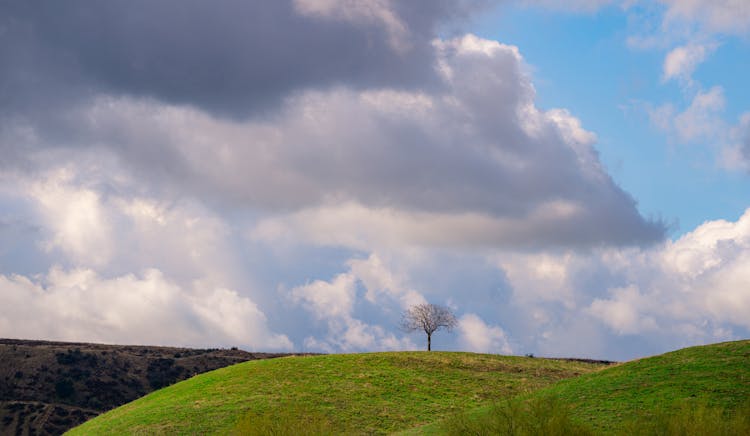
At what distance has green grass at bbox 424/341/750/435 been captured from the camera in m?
39.8

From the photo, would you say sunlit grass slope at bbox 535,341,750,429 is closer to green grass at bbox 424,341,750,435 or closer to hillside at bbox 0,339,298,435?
green grass at bbox 424,341,750,435

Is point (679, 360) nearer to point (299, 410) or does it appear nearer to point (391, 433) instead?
point (391, 433)

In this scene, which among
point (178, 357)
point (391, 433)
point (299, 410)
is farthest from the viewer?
point (178, 357)

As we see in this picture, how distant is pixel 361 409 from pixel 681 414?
3139 centimetres

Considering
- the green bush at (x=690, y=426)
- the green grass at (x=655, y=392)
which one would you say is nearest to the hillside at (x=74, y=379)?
the green grass at (x=655, y=392)

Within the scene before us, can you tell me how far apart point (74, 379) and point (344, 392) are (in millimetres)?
80431

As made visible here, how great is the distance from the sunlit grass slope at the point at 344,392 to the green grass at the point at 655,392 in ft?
27.6

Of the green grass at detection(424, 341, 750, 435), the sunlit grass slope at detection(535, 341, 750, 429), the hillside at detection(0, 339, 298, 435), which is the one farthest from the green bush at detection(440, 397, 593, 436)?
the hillside at detection(0, 339, 298, 435)

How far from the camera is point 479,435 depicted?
38.0m

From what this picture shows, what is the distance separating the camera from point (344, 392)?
2633 inches

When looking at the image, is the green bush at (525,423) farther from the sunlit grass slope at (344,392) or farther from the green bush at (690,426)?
the sunlit grass slope at (344,392)

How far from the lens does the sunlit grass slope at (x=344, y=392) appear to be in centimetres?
5994

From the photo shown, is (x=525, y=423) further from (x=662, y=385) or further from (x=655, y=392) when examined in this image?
(x=662, y=385)

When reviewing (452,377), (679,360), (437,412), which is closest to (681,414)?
(679,360)
